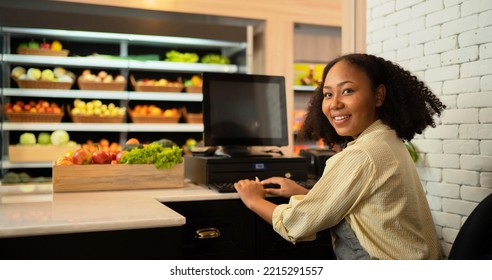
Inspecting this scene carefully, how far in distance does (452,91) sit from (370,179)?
3.29 ft

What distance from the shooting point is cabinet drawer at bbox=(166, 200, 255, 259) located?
2.24 metres

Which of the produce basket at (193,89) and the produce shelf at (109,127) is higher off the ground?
the produce basket at (193,89)

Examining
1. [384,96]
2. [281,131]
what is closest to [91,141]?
[281,131]

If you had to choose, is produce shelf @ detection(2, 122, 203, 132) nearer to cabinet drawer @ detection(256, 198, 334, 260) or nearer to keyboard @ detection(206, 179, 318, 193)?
keyboard @ detection(206, 179, 318, 193)

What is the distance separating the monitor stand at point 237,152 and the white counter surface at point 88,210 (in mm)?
241

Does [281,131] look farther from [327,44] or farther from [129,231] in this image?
[327,44]

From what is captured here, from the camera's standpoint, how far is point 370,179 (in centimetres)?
155

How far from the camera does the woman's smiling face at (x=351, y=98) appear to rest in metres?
1.75

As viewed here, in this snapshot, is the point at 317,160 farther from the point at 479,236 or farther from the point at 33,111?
the point at 33,111

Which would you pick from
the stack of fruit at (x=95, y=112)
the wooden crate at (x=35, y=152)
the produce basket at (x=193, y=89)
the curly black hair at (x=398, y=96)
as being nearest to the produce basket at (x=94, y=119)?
the stack of fruit at (x=95, y=112)

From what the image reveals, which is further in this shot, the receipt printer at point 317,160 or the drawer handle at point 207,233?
the receipt printer at point 317,160

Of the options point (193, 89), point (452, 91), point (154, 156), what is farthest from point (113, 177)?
point (193, 89)

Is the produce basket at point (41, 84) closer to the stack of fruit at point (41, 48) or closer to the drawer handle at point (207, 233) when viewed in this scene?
the stack of fruit at point (41, 48)
